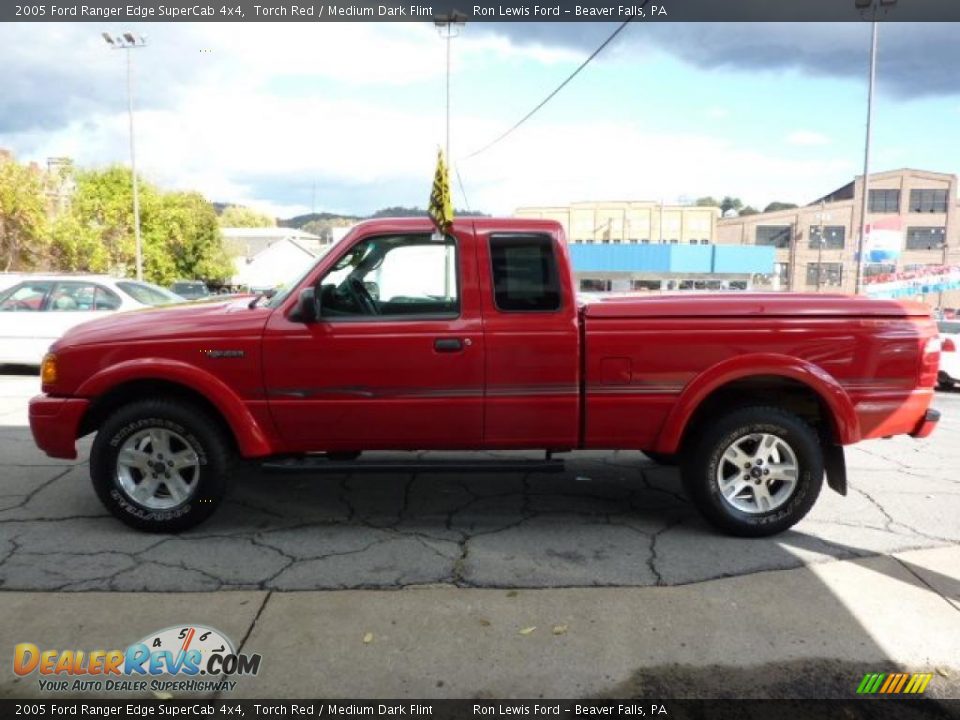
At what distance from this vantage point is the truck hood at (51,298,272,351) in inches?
166

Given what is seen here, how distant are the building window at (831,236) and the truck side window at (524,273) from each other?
78.5m

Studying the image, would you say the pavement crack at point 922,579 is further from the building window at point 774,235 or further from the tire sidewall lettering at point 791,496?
the building window at point 774,235

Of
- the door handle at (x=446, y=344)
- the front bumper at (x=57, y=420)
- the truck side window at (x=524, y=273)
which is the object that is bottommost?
the front bumper at (x=57, y=420)

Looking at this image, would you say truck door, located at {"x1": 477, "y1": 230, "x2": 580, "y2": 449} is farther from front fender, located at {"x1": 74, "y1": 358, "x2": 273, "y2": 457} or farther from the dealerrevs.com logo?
the dealerrevs.com logo

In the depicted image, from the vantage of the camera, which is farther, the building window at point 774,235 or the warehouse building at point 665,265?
the building window at point 774,235

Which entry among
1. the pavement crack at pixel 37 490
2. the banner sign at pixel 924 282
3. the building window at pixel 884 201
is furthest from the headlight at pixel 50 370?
the building window at pixel 884 201

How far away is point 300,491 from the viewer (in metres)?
5.27

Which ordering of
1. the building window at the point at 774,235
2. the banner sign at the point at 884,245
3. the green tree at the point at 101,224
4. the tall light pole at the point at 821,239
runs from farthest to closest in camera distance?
the building window at the point at 774,235 → the tall light pole at the point at 821,239 → the banner sign at the point at 884,245 → the green tree at the point at 101,224

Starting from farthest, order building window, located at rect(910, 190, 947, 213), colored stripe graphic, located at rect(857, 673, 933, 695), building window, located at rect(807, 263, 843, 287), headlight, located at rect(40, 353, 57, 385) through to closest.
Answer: building window, located at rect(910, 190, 947, 213) → building window, located at rect(807, 263, 843, 287) → headlight, located at rect(40, 353, 57, 385) → colored stripe graphic, located at rect(857, 673, 933, 695)

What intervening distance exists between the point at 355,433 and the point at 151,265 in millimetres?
40051

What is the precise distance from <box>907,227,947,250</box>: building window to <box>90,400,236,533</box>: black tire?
83358 millimetres

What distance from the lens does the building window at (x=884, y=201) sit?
73062 millimetres

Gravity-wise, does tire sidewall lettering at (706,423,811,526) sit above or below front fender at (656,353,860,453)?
below

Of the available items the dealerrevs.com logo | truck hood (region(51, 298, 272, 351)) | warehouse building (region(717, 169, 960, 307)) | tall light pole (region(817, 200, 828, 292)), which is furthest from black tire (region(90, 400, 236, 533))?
warehouse building (region(717, 169, 960, 307))
